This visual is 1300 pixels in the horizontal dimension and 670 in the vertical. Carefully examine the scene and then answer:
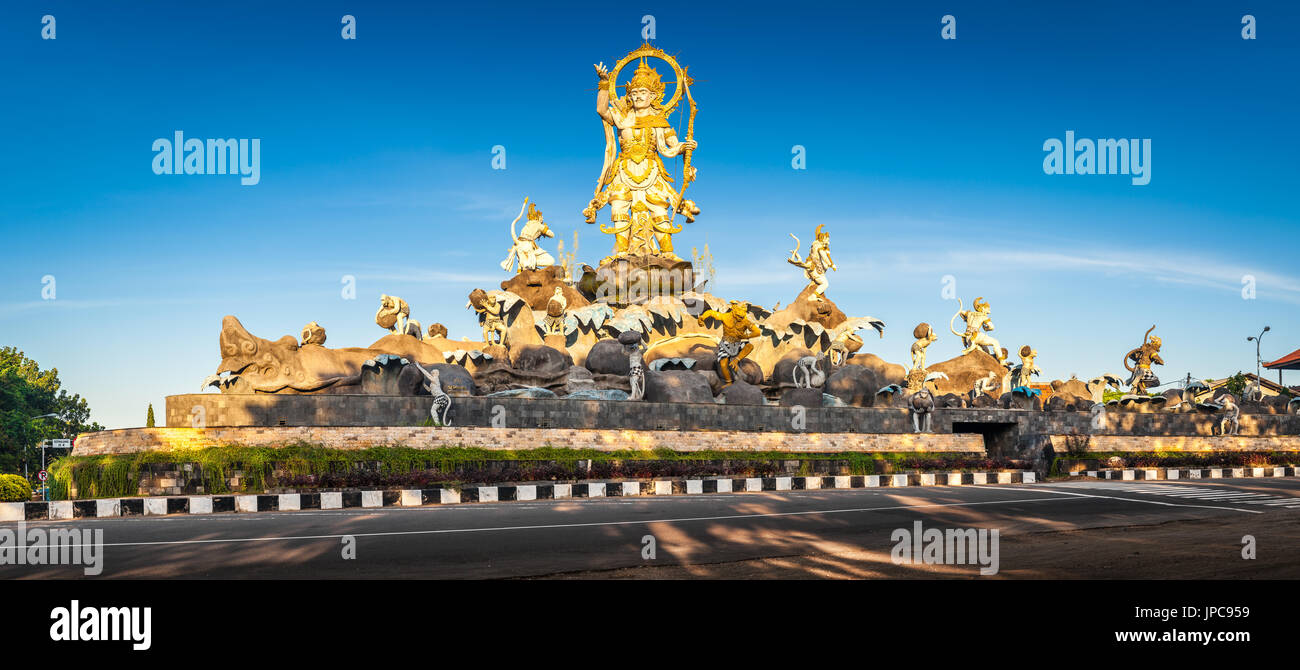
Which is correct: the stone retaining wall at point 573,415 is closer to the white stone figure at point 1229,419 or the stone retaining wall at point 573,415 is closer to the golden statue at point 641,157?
the white stone figure at point 1229,419

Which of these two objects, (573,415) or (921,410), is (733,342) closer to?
(921,410)

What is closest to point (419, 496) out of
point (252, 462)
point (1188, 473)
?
point (252, 462)

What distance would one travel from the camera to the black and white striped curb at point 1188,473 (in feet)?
76.5

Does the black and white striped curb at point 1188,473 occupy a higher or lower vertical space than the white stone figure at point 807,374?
lower

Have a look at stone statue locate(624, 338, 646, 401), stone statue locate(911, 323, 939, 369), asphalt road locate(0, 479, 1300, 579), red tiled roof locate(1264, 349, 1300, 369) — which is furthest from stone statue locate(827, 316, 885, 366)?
red tiled roof locate(1264, 349, 1300, 369)

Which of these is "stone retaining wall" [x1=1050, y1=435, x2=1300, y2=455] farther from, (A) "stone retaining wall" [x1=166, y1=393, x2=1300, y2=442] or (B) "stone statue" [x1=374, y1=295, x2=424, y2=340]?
(B) "stone statue" [x1=374, y1=295, x2=424, y2=340]

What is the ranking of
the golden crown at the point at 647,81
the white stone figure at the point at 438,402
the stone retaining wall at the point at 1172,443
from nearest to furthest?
the white stone figure at the point at 438,402
the stone retaining wall at the point at 1172,443
the golden crown at the point at 647,81

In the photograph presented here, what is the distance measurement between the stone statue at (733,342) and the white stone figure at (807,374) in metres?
1.38

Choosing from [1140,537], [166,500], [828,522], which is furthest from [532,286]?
[1140,537]

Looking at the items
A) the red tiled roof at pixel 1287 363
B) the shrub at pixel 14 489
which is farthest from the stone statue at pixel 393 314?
the red tiled roof at pixel 1287 363

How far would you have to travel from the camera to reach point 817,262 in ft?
123

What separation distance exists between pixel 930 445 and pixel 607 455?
8.92 meters

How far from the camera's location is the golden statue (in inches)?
1571

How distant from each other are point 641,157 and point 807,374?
618 inches
